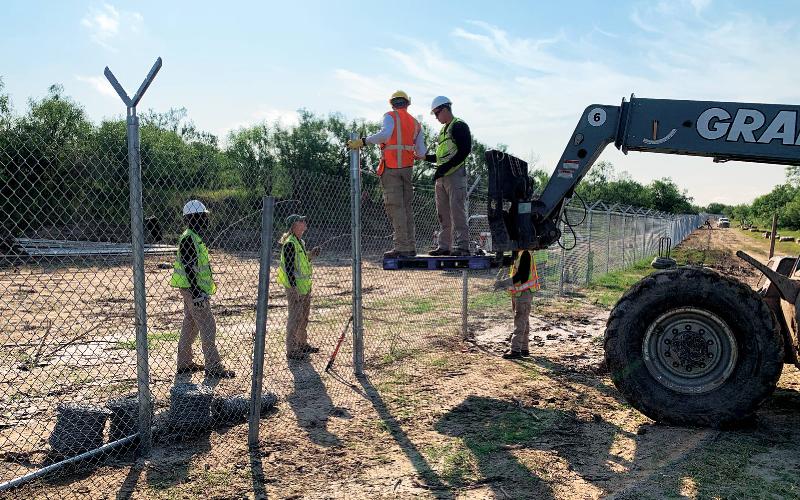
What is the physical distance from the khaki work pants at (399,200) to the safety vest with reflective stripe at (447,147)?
380 millimetres

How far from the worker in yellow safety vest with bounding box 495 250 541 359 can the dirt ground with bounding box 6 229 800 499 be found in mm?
1058

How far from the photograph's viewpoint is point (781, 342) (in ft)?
17.2

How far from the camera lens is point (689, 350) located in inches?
217

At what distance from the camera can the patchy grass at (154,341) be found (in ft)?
29.3

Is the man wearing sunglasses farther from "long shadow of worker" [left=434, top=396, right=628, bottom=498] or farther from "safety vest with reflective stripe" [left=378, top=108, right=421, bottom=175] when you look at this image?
"long shadow of worker" [left=434, top=396, right=628, bottom=498]

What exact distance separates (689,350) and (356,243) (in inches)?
133

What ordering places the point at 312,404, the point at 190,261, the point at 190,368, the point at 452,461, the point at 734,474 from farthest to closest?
1. the point at 190,368
2. the point at 190,261
3. the point at 312,404
4. the point at 452,461
5. the point at 734,474

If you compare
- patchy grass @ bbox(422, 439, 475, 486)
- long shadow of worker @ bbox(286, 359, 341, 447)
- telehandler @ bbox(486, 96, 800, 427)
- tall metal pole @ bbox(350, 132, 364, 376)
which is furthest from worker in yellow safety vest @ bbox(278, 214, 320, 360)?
telehandler @ bbox(486, 96, 800, 427)

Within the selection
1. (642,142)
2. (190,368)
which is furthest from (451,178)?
(190,368)

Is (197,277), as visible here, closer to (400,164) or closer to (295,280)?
(295,280)

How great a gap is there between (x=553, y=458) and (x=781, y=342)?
205 cm

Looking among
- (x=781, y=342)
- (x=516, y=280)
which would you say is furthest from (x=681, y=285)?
(x=516, y=280)

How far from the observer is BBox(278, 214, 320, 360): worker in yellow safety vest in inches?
320

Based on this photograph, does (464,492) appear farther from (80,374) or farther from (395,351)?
(80,374)
